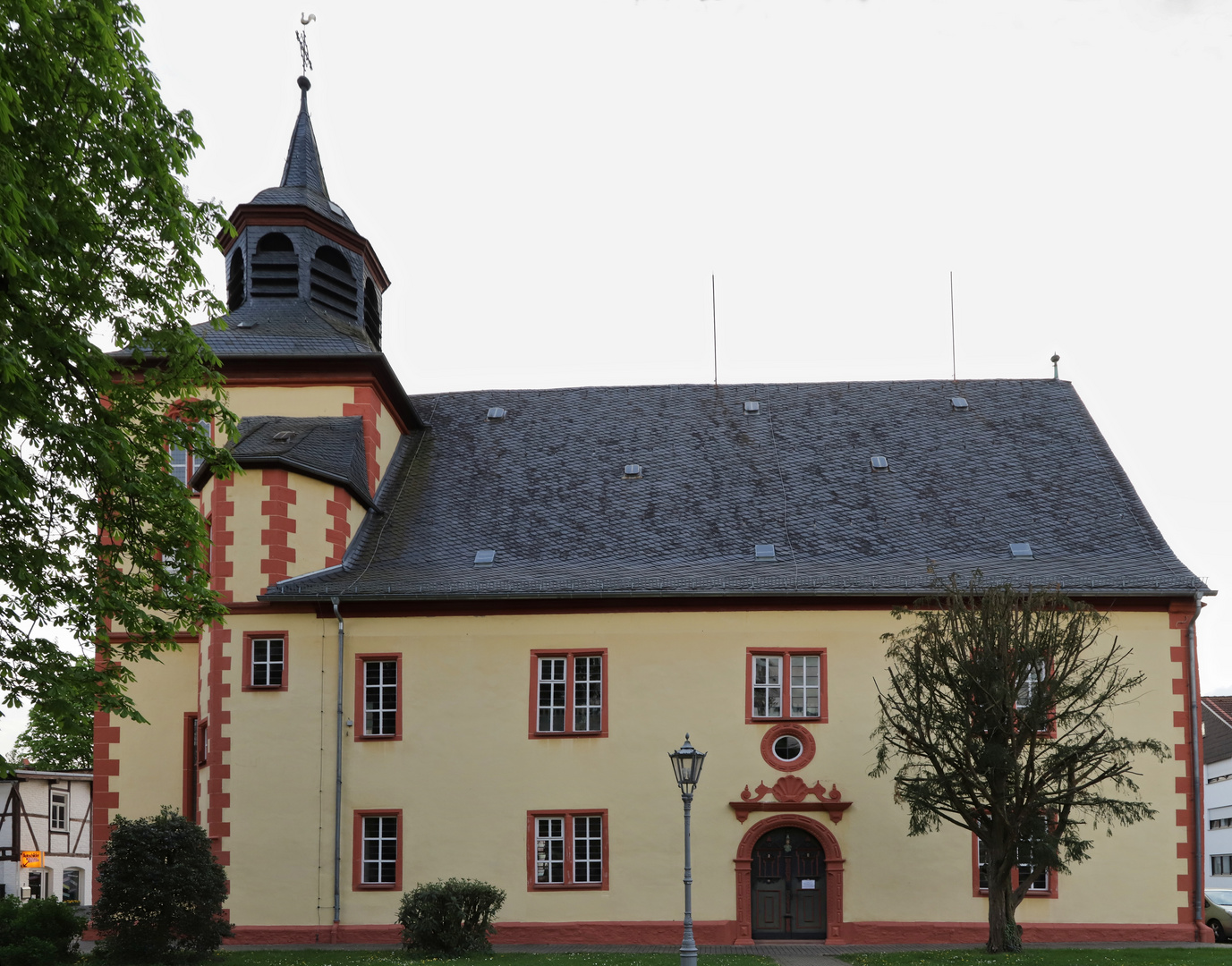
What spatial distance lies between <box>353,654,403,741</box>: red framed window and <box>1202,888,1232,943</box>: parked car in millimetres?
15897

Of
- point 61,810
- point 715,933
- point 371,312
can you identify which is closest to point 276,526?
point 371,312

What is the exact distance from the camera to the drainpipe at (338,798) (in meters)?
21.4

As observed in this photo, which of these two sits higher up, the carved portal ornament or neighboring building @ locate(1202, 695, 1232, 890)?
the carved portal ornament

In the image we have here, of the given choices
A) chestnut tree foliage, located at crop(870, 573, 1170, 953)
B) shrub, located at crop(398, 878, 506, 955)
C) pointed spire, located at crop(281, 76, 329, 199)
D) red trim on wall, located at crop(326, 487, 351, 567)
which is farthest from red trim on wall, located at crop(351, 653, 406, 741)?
pointed spire, located at crop(281, 76, 329, 199)

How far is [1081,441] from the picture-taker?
26656 millimetres

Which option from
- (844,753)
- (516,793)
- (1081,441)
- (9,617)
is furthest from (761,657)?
(9,617)

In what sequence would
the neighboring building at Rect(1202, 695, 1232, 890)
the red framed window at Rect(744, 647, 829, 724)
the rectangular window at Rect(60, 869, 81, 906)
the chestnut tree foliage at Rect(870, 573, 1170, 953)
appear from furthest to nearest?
the neighboring building at Rect(1202, 695, 1232, 890), the rectangular window at Rect(60, 869, 81, 906), the red framed window at Rect(744, 647, 829, 724), the chestnut tree foliage at Rect(870, 573, 1170, 953)

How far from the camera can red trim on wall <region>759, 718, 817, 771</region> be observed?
21.8 meters

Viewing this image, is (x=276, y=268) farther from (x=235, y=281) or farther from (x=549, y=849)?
(x=549, y=849)

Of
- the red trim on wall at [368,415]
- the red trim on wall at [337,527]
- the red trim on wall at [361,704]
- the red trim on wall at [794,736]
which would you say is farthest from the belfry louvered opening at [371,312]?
the red trim on wall at [794,736]

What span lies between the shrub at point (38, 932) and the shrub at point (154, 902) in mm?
389

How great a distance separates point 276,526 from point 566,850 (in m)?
7.37

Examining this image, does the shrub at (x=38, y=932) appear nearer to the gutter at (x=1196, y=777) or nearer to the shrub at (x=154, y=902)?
the shrub at (x=154, y=902)

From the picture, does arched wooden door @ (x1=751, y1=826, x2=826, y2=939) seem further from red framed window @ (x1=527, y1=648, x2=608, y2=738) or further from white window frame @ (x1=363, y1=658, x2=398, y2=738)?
white window frame @ (x1=363, y1=658, x2=398, y2=738)
